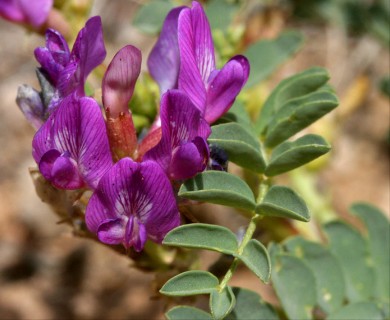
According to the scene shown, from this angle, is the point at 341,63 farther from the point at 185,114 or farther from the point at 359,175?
the point at 185,114

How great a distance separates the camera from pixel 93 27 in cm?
139

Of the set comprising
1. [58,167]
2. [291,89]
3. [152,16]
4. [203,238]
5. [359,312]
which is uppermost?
[152,16]

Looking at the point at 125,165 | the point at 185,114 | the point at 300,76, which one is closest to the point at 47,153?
the point at 125,165

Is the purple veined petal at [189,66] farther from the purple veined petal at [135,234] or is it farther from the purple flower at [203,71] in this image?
the purple veined petal at [135,234]

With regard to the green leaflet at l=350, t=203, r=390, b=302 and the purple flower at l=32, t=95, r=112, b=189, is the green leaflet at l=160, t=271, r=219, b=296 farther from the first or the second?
the green leaflet at l=350, t=203, r=390, b=302

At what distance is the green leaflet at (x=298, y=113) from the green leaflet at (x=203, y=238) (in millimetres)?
258

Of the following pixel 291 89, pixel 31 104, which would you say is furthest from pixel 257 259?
pixel 31 104

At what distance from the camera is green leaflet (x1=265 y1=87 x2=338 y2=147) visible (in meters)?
1.44

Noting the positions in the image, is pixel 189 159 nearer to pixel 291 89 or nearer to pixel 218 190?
pixel 218 190

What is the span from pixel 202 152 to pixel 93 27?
31 centimetres

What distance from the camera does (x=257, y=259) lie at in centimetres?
132

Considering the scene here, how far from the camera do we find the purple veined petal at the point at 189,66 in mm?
1338

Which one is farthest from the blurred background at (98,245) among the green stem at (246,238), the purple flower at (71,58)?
the purple flower at (71,58)

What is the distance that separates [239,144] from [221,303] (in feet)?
0.99
